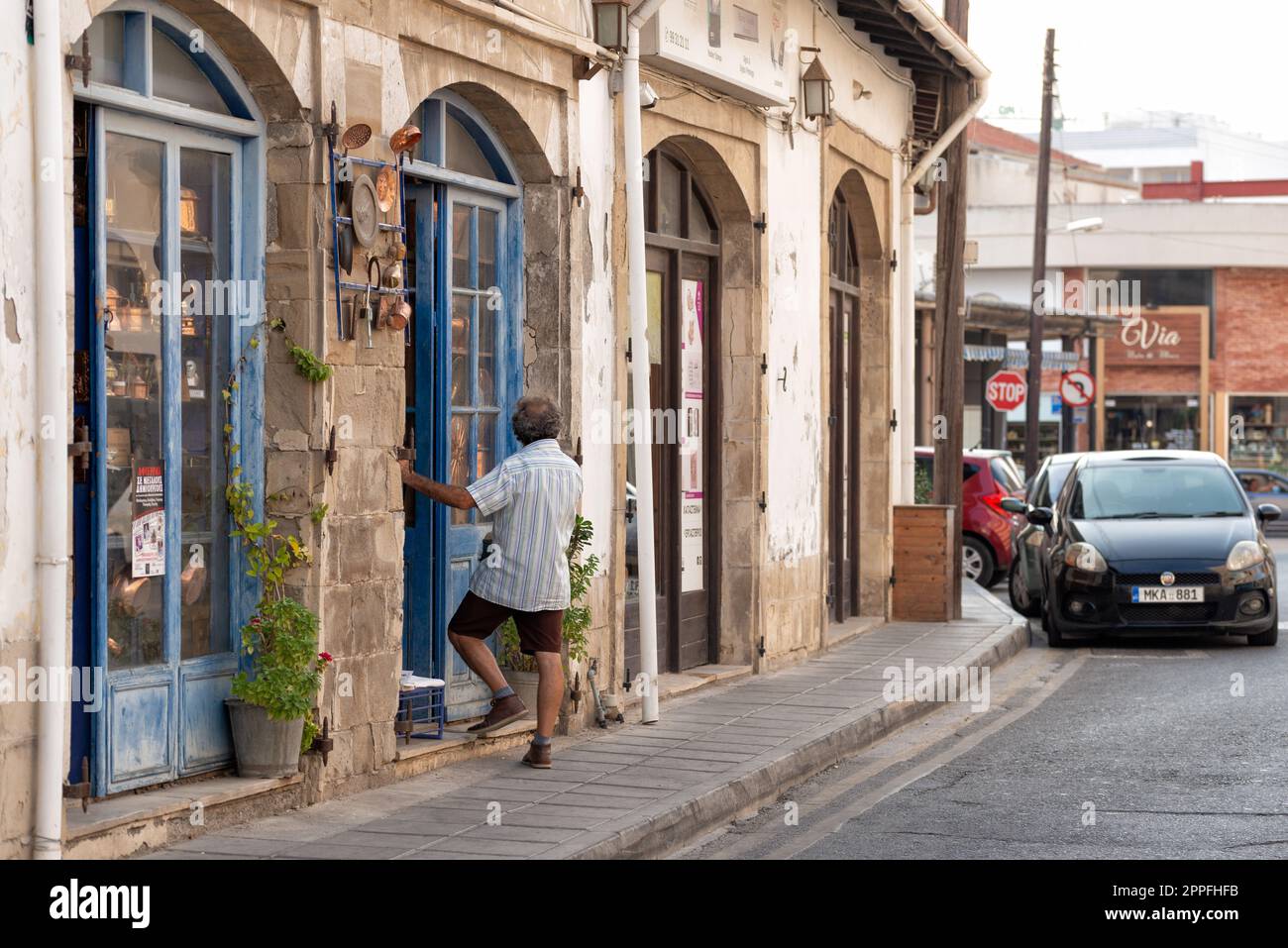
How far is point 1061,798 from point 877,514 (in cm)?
890

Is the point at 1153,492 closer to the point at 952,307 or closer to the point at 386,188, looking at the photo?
the point at 952,307

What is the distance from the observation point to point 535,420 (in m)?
8.91

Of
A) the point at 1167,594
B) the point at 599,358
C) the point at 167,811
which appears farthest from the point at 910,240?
the point at 167,811

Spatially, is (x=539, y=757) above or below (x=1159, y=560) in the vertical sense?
below

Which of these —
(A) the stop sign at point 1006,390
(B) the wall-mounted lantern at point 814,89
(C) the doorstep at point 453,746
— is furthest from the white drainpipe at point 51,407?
(A) the stop sign at point 1006,390

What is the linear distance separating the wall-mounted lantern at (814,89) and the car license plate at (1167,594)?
465 cm

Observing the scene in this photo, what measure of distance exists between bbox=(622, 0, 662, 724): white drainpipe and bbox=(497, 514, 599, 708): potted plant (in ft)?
1.28

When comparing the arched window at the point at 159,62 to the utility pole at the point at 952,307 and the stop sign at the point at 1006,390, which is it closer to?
the utility pole at the point at 952,307

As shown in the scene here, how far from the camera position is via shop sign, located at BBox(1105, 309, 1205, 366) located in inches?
1932

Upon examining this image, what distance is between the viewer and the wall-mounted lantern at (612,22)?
10.5 m

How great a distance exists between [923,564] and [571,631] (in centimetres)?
801

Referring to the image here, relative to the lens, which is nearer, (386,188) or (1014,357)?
(386,188)
